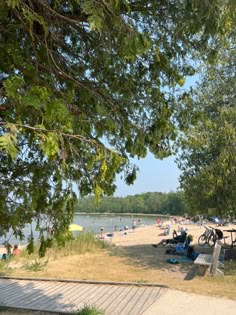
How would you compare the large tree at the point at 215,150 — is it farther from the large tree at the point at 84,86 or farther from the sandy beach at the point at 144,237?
the sandy beach at the point at 144,237

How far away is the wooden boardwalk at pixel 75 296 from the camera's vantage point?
809 cm

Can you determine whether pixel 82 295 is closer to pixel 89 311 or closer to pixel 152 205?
pixel 89 311

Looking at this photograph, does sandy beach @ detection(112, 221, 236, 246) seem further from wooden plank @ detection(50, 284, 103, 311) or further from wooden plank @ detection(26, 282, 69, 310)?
wooden plank @ detection(26, 282, 69, 310)

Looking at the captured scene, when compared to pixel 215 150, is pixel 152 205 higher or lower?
higher

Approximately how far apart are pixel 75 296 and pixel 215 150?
7.00 m

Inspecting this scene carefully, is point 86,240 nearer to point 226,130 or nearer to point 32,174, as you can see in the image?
point 226,130

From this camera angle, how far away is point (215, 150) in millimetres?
13773

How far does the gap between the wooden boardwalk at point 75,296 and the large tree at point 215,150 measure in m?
4.45

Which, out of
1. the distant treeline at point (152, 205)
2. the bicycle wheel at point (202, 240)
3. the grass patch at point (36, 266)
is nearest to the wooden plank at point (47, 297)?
the grass patch at point (36, 266)

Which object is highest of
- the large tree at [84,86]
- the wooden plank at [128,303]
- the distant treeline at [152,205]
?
the distant treeline at [152,205]

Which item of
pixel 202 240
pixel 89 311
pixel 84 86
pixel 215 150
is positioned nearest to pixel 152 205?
pixel 202 240

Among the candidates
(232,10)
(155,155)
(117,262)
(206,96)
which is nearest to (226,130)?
(206,96)

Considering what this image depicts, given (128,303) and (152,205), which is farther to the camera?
(152,205)

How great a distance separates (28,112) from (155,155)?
95.6 inches
